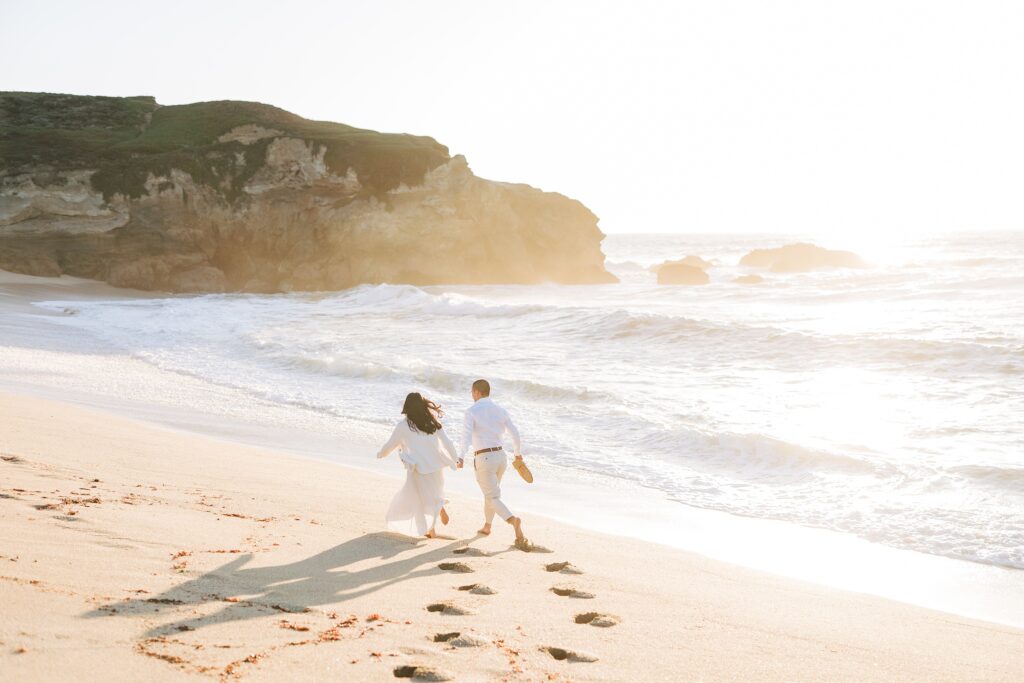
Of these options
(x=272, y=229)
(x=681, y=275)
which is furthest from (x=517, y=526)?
(x=681, y=275)

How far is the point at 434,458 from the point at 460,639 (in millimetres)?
3112

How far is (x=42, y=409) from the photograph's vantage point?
38.5ft

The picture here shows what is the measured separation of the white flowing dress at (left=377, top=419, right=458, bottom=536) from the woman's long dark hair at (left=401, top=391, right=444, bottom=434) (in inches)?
2.0

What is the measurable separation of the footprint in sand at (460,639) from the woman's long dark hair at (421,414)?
3.09 m

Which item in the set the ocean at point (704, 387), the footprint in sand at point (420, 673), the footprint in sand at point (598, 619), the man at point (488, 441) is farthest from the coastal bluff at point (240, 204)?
the footprint in sand at point (420, 673)

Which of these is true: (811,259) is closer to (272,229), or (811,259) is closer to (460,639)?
(272,229)

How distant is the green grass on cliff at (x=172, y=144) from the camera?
46.2m

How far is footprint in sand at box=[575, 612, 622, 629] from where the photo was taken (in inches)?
207

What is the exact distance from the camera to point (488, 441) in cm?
789

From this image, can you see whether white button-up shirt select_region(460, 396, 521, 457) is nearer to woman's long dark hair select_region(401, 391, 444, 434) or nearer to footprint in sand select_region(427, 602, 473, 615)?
woman's long dark hair select_region(401, 391, 444, 434)

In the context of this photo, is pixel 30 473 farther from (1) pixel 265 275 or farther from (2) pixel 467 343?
(1) pixel 265 275

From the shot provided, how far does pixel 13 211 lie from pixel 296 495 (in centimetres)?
4355

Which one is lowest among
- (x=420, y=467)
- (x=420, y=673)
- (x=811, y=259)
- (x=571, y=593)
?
(x=571, y=593)

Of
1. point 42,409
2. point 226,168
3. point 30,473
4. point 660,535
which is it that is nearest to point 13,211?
point 226,168
